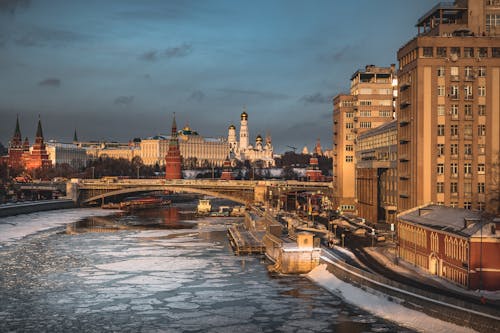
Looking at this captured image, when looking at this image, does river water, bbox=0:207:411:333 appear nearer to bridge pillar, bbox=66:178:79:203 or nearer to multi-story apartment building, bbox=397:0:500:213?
multi-story apartment building, bbox=397:0:500:213

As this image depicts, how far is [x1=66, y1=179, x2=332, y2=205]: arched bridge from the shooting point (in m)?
130

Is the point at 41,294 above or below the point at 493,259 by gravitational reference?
below

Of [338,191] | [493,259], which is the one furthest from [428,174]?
[338,191]

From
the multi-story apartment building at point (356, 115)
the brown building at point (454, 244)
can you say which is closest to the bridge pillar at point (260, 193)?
the multi-story apartment building at point (356, 115)

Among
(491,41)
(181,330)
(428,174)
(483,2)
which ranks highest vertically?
(483,2)

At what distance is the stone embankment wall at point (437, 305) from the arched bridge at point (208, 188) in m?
82.1

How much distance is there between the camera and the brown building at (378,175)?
8425 cm

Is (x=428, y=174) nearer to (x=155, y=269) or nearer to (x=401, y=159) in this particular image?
(x=401, y=159)

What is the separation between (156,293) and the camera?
4628 cm

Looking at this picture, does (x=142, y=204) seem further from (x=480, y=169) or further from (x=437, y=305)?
(x=437, y=305)

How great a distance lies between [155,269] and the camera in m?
Answer: 56.9

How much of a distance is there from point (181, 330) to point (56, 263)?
92.5 ft

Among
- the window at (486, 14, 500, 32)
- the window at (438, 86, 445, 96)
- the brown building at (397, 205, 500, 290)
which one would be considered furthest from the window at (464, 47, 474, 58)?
the brown building at (397, 205, 500, 290)

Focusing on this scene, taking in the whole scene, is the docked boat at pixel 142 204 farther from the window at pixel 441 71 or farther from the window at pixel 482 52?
the window at pixel 482 52
